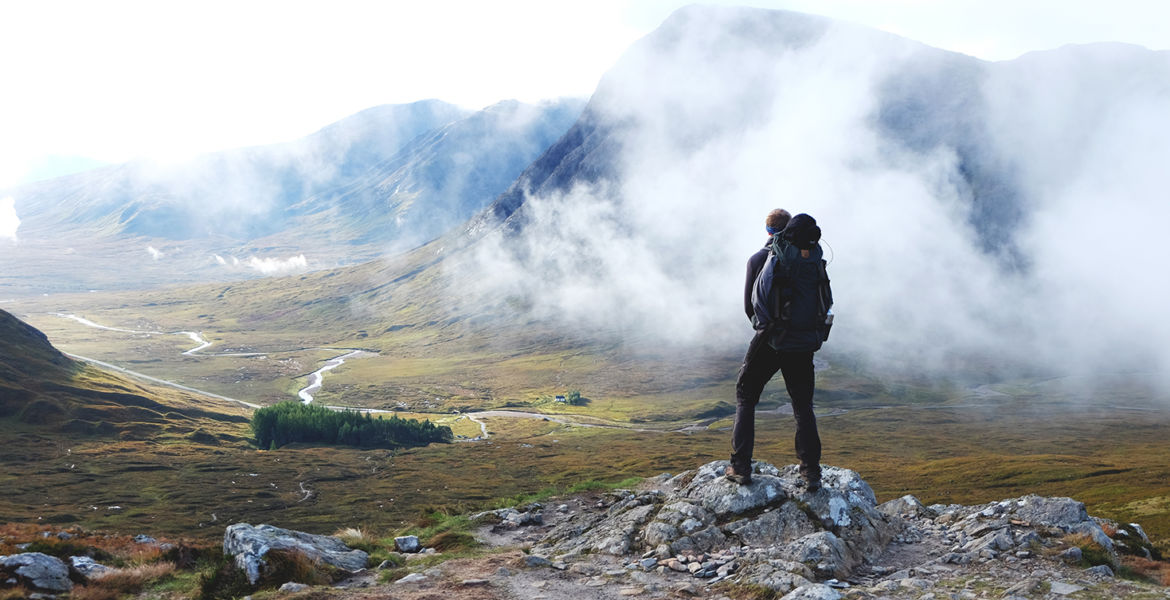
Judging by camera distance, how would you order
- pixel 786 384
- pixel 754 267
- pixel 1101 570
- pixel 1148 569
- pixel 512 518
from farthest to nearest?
pixel 512 518 → pixel 1148 569 → pixel 786 384 → pixel 754 267 → pixel 1101 570

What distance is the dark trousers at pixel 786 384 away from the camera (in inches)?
617

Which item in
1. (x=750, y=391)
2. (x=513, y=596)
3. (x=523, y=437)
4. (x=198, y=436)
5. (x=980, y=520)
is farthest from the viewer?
(x=523, y=437)

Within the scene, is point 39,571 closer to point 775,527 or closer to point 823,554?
point 775,527

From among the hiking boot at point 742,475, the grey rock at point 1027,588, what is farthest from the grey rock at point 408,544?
the grey rock at point 1027,588

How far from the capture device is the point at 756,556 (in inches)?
586

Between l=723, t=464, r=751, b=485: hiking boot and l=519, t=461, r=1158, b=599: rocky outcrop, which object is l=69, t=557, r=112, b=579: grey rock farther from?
l=723, t=464, r=751, b=485: hiking boot

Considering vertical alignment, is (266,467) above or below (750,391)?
below

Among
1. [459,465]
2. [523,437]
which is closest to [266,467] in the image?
[459,465]

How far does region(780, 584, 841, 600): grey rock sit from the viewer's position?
38.2ft

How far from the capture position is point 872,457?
14500cm

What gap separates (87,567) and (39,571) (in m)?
1.45

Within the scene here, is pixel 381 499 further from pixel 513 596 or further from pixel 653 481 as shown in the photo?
pixel 513 596

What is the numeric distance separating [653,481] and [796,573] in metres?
14.1

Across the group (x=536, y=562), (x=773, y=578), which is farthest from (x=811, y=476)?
(x=536, y=562)
